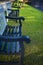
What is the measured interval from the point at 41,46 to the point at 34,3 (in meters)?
22.0

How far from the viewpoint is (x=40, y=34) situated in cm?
853

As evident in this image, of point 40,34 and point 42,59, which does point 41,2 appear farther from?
point 42,59

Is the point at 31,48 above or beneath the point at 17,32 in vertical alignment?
beneath

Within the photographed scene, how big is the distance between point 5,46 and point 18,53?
0.61 m

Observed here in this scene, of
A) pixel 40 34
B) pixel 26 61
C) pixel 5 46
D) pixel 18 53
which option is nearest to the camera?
pixel 18 53

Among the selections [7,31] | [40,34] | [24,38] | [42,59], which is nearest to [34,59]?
[42,59]

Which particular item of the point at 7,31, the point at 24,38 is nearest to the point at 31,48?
the point at 7,31

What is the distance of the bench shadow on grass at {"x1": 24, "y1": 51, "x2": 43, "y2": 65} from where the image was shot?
5430mm

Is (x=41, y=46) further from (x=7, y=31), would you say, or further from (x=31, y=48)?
(x=7, y=31)

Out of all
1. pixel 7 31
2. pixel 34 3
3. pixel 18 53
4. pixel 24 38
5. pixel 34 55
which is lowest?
pixel 34 3

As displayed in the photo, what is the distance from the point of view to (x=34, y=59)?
566 centimetres

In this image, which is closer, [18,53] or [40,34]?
[18,53]

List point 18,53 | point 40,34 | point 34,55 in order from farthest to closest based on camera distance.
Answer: point 40,34, point 34,55, point 18,53

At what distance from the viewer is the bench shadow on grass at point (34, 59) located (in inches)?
214
